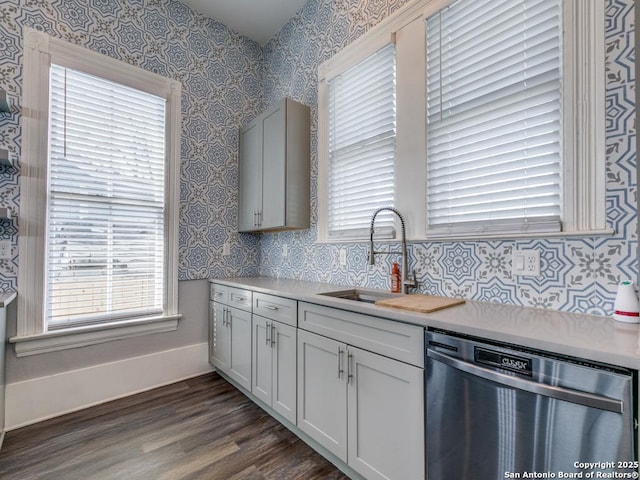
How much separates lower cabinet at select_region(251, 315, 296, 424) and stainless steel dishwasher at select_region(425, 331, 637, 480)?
3.03 ft

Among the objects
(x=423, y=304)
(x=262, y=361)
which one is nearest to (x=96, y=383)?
(x=262, y=361)

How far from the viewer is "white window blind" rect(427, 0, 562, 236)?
143 cm

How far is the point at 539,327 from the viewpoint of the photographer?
1100 mm

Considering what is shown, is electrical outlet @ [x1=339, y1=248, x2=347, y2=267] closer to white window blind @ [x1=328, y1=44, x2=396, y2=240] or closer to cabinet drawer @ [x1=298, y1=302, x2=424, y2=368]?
white window blind @ [x1=328, y1=44, x2=396, y2=240]

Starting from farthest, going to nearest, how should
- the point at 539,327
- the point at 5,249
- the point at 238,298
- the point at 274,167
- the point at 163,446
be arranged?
the point at 274,167
the point at 238,298
the point at 5,249
the point at 163,446
the point at 539,327

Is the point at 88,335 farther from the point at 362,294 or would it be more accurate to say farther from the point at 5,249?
the point at 362,294

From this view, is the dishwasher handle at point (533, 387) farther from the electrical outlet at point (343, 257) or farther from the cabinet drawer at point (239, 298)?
the cabinet drawer at point (239, 298)

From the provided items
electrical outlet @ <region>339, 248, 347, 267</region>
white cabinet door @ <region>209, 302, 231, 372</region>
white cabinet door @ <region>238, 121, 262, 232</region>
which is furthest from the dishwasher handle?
white cabinet door @ <region>238, 121, 262, 232</region>

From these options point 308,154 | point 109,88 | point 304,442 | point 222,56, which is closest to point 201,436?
point 304,442

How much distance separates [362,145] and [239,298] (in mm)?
1560

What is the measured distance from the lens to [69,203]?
231cm

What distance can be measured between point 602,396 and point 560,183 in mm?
931

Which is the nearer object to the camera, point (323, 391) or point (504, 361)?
point (504, 361)

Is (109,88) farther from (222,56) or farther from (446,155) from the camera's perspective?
(446,155)
